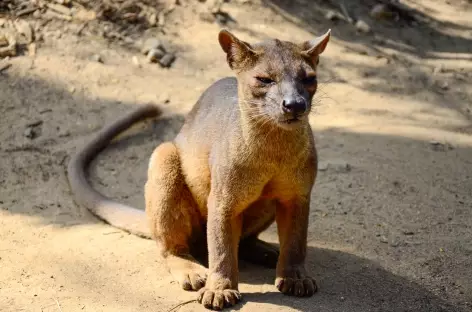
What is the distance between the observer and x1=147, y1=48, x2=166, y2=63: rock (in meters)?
7.89

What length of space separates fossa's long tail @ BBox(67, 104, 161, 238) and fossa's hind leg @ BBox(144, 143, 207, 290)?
1.65 feet

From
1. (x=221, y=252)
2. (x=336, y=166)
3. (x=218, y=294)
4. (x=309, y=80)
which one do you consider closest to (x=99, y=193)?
(x=221, y=252)

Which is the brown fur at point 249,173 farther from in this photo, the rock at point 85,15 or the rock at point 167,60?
the rock at point 85,15

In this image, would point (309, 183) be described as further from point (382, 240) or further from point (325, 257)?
point (382, 240)

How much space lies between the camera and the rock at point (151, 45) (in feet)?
26.2

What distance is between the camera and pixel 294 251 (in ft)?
14.6

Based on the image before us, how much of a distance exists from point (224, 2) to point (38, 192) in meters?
3.86

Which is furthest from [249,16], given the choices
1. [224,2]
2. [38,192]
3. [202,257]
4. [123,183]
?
[202,257]

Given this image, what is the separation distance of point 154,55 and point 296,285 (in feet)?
13.8

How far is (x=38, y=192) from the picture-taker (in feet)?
20.0

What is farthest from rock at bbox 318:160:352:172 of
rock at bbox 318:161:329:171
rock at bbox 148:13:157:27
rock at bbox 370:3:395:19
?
rock at bbox 370:3:395:19

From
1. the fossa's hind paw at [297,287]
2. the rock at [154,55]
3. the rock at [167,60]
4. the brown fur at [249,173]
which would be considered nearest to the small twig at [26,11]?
the rock at [154,55]

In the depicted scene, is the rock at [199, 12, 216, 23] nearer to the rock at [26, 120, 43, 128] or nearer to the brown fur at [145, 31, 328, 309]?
the rock at [26, 120, 43, 128]

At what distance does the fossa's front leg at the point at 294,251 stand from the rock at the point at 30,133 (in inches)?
129
